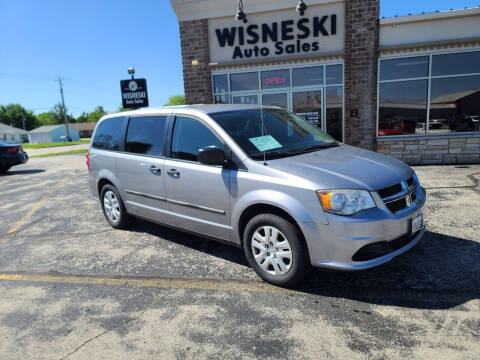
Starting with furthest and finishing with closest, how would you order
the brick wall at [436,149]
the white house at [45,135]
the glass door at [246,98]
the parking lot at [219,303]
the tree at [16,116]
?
the tree at [16,116] → the white house at [45,135] → the glass door at [246,98] → the brick wall at [436,149] → the parking lot at [219,303]

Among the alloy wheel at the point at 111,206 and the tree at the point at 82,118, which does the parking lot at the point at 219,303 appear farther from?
the tree at the point at 82,118

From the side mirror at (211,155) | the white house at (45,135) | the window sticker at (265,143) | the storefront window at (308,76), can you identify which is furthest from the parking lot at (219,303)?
the white house at (45,135)

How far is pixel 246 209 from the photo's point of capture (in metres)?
3.30

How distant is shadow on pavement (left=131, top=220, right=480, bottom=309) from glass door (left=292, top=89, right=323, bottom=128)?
24.3ft

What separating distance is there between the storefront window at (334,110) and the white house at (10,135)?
3429 inches

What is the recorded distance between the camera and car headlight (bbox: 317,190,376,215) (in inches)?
110

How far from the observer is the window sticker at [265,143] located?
352cm

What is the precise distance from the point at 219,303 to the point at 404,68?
968cm

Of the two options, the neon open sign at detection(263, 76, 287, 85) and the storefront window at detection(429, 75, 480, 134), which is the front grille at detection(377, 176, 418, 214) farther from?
the neon open sign at detection(263, 76, 287, 85)

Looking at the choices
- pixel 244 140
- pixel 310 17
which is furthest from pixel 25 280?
pixel 310 17

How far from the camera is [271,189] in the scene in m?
3.07

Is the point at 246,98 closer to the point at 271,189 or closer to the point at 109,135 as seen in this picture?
the point at 109,135

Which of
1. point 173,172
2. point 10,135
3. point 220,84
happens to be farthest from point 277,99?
point 10,135

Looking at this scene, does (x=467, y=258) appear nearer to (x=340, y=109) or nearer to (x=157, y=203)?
(x=157, y=203)
